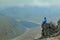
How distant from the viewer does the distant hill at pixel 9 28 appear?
27431 mm

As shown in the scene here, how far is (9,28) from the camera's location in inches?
1110

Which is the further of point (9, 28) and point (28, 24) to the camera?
point (9, 28)

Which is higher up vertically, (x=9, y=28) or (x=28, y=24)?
(x=9, y=28)

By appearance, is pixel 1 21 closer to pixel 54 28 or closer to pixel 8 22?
pixel 8 22

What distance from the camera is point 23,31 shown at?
91.1 ft

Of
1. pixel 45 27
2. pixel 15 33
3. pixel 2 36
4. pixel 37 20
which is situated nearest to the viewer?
pixel 45 27

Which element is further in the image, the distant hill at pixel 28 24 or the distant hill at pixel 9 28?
the distant hill at pixel 9 28

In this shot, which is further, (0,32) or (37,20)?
(0,32)

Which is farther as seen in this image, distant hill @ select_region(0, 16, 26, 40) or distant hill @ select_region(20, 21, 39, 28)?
distant hill @ select_region(0, 16, 26, 40)

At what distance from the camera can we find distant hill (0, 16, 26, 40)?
1080 inches

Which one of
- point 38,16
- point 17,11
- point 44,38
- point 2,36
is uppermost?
point 17,11

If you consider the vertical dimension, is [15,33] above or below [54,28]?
above

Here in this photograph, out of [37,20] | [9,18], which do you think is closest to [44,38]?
[37,20]

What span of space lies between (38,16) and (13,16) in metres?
4.49
